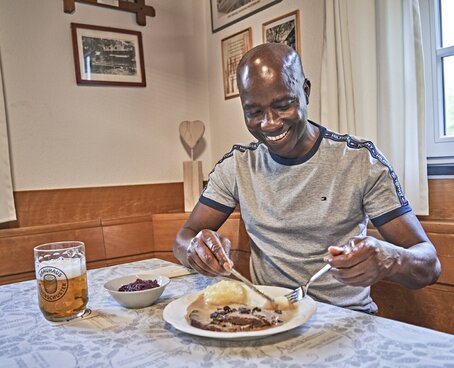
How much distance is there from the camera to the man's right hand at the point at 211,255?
3.43 ft

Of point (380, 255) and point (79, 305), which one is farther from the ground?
point (380, 255)

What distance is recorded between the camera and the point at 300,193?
52.7 inches

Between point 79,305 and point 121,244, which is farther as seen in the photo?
point 121,244

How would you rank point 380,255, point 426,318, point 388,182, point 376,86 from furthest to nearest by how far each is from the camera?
1. point 376,86
2. point 426,318
3. point 388,182
4. point 380,255

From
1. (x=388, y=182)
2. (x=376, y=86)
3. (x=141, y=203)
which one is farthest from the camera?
(x=141, y=203)

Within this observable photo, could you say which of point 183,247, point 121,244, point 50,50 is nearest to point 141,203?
point 121,244

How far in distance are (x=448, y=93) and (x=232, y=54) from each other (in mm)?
1336

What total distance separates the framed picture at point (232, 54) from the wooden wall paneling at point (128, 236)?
0.98 meters

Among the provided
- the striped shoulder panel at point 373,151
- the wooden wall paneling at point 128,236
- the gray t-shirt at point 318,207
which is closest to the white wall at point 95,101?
the wooden wall paneling at point 128,236

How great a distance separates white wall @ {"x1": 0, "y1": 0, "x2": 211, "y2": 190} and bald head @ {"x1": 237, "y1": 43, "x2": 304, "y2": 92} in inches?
55.3

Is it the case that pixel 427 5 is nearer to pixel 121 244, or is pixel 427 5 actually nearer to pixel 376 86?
pixel 376 86

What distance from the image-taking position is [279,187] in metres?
1.39

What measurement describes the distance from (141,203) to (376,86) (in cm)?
157

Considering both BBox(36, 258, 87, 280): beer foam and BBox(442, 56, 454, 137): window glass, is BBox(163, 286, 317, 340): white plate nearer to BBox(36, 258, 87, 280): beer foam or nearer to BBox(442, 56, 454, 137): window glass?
BBox(36, 258, 87, 280): beer foam
